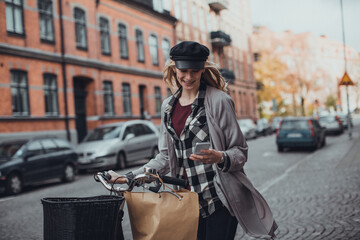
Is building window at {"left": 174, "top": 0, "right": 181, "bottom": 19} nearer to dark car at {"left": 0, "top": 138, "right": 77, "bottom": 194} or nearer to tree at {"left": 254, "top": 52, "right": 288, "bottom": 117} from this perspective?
dark car at {"left": 0, "top": 138, "right": 77, "bottom": 194}

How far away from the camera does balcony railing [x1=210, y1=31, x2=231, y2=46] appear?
37938mm

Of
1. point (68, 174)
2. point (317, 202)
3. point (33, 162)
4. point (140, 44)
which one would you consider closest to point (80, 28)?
point (140, 44)

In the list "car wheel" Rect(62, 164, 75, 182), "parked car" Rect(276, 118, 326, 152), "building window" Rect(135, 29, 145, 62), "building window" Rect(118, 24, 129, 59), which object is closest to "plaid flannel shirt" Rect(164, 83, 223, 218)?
"car wheel" Rect(62, 164, 75, 182)

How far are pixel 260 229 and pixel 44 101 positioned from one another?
1925 cm

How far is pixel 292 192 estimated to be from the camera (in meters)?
8.95

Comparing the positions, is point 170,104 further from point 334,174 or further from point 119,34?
point 119,34

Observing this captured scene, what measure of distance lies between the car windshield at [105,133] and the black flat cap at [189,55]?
45.5ft

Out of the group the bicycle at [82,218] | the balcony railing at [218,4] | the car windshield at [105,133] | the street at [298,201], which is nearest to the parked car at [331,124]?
the balcony railing at [218,4]

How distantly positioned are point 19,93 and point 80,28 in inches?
233

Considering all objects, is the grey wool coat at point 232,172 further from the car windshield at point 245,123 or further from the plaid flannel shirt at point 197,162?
the car windshield at point 245,123

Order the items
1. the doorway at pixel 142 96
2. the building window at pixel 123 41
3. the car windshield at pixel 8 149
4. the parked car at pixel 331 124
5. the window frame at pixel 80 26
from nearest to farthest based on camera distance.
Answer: the car windshield at pixel 8 149 → the window frame at pixel 80 26 → the building window at pixel 123 41 → the doorway at pixel 142 96 → the parked car at pixel 331 124

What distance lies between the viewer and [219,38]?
38844 millimetres

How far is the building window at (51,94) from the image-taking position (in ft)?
69.4

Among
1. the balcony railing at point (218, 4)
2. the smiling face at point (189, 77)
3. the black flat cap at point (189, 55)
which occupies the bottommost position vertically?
the smiling face at point (189, 77)
